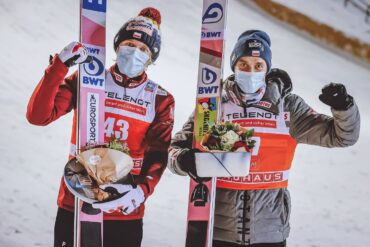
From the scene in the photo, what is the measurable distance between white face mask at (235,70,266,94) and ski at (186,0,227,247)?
0.23ft

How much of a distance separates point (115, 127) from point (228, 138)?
1.39 feet

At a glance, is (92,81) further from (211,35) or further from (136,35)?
(211,35)

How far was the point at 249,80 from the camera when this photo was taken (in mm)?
2395

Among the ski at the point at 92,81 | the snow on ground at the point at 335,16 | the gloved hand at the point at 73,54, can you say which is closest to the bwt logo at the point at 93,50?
the ski at the point at 92,81

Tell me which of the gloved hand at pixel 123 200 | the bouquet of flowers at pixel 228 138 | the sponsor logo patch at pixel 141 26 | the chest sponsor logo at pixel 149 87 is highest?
the sponsor logo patch at pixel 141 26

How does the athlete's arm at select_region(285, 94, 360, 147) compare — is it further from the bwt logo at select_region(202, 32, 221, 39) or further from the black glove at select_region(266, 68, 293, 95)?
the bwt logo at select_region(202, 32, 221, 39)

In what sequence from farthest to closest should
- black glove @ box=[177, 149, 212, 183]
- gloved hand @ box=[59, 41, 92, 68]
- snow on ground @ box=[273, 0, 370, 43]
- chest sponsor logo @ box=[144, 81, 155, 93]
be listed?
snow on ground @ box=[273, 0, 370, 43], chest sponsor logo @ box=[144, 81, 155, 93], black glove @ box=[177, 149, 212, 183], gloved hand @ box=[59, 41, 92, 68]

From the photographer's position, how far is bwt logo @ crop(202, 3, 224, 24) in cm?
242

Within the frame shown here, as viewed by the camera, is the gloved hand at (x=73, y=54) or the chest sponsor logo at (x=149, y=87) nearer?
the gloved hand at (x=73, y=54)

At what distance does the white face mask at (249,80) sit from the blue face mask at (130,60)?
1.14 ft

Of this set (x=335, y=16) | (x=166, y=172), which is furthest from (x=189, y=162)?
(x=335, y=16)

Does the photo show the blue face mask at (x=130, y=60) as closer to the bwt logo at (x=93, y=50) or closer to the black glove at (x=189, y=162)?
the bwt logo at (x=93, y=50)

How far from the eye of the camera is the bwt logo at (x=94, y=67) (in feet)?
7.81

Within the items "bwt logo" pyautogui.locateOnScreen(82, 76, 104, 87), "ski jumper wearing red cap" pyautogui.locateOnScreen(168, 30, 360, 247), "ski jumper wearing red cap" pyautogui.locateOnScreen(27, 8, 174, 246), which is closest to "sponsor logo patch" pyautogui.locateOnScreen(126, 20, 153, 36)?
"ski jumper wearing red cap" pyautogui.locateOnScreen(27, 8, 174, 246)
